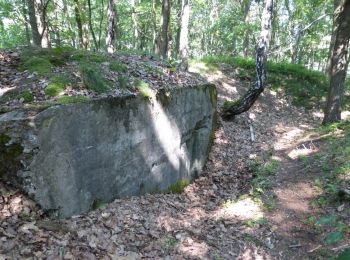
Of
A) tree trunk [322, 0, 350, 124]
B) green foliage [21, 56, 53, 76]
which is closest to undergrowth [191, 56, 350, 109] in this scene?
tree trunk [322, 0, 350, 124]

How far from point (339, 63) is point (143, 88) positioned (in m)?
7.22

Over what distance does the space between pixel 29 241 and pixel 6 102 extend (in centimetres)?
218

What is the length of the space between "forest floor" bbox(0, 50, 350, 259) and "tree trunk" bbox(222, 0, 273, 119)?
1774 mm

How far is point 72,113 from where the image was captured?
4.79 meters

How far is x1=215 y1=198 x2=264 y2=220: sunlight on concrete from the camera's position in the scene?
6151 mm

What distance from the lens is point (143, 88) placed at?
22.0 ft

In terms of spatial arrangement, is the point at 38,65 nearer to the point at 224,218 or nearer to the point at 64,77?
the point at 64,77

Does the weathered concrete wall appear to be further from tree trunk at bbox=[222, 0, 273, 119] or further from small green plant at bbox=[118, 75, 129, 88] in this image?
tree trunk at bbox=[222, 0, 273, 119]

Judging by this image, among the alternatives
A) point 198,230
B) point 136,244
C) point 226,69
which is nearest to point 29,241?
point 136,244

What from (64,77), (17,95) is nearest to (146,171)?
(64,77)

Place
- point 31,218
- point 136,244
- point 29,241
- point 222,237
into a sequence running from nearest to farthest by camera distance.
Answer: point 29,241 < point 31,218 < point 136,244 < point 222,237

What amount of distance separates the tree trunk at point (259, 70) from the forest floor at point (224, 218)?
1.77m

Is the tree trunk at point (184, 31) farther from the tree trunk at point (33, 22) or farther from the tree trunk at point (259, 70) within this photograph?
the tree trunk at point (33, 22)

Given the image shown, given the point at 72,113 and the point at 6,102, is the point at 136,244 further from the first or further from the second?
the point at 6,102
